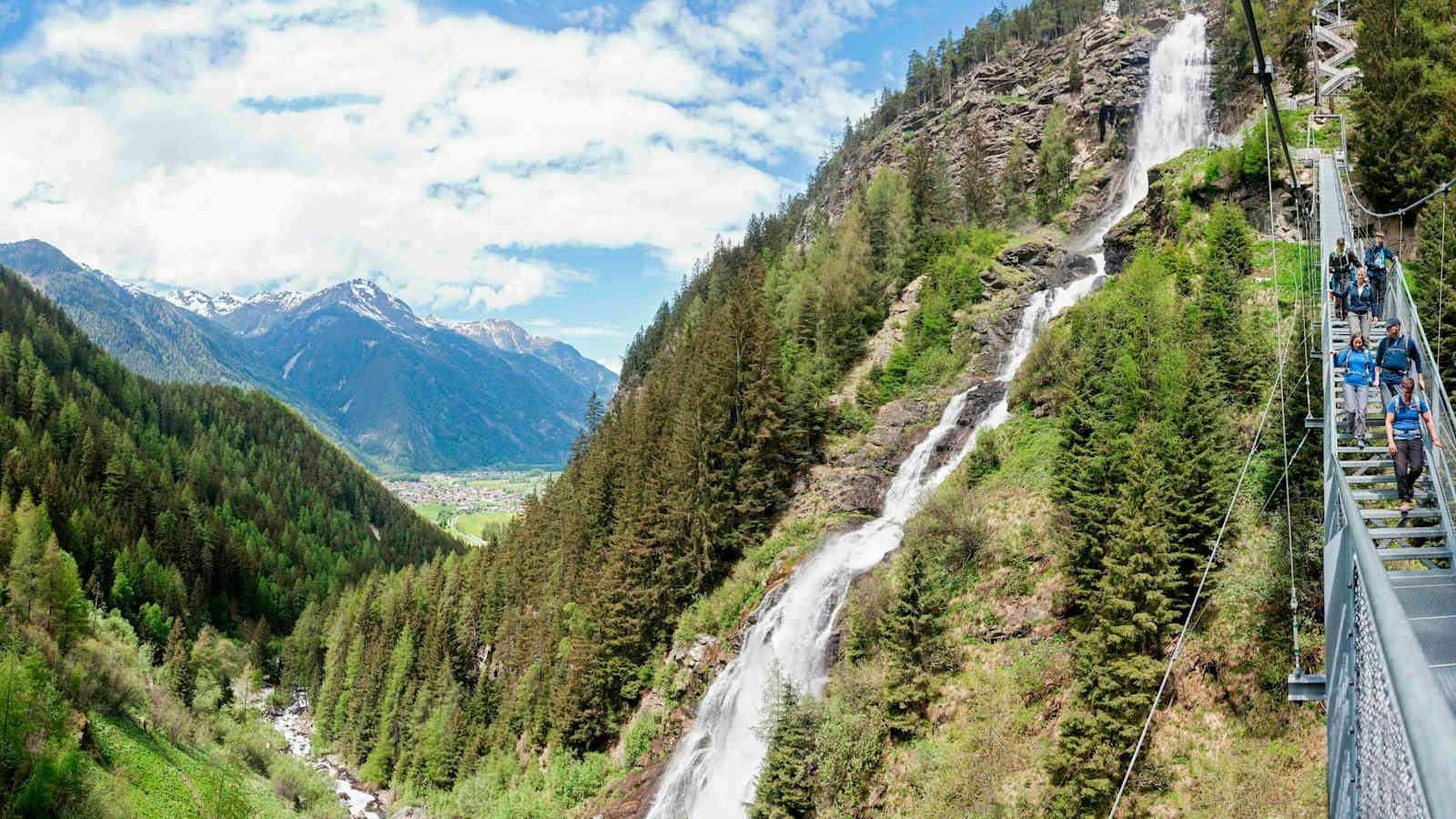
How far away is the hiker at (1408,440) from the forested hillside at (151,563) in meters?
47.1

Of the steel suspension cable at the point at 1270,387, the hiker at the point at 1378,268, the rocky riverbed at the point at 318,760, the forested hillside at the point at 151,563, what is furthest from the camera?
the rocky riverbed at the point at 318,760

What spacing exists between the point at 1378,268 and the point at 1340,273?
36.2 inches

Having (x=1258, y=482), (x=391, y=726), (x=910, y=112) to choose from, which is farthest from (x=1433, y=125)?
(x=910, y=112)

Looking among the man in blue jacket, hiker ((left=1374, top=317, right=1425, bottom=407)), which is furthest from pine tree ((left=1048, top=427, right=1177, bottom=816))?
hiker ((left=1374, top=317, right=1425, bottom=407))

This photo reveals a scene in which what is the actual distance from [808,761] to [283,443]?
197 metres

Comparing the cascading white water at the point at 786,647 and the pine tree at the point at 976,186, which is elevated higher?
the pine tree at the point at 976,186

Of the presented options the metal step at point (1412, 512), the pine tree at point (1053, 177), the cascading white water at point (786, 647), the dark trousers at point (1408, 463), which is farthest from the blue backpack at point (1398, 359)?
the pine tree at point (1053, 177)

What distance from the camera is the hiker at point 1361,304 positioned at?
16375mm

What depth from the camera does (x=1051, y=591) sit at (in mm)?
26859

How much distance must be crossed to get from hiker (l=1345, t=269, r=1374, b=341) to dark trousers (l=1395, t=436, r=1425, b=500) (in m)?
7.71

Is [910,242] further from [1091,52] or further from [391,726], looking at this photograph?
[391,726]

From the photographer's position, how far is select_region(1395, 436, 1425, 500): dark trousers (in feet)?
34.6

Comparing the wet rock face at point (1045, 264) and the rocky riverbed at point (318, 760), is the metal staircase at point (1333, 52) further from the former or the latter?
the rocky riverbed at point (318, 760)

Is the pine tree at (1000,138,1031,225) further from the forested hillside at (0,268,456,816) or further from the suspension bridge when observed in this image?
the forested hillside at (0,268,456,816)
